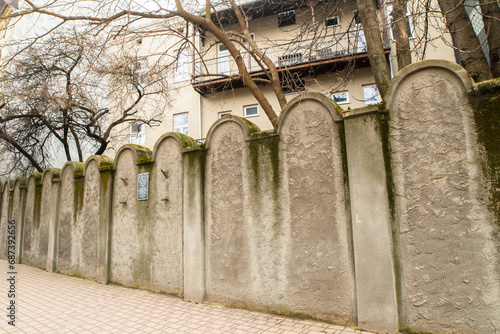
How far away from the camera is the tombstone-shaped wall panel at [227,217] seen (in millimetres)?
4871

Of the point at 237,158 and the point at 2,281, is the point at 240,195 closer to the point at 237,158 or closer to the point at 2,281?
the point at 237,158

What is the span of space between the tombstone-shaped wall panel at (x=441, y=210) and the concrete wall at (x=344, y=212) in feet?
0.04

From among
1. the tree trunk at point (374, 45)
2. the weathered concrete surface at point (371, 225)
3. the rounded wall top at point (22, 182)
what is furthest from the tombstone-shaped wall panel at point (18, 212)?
the tree trunk at point (374, 45)

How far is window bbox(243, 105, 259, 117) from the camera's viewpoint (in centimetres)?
1462

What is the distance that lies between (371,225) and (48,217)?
8939 millimetres

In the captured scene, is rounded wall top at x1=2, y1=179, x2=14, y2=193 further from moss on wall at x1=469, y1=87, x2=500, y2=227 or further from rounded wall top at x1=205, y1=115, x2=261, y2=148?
moss on wall at x1=469, y1=87, x2=500, y2=227

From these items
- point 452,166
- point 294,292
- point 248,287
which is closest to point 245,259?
point 248,287

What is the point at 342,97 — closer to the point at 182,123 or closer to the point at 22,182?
the point at 182,123

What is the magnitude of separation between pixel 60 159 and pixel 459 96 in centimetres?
1930

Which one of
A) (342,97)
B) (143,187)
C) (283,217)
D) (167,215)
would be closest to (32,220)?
(143,187)

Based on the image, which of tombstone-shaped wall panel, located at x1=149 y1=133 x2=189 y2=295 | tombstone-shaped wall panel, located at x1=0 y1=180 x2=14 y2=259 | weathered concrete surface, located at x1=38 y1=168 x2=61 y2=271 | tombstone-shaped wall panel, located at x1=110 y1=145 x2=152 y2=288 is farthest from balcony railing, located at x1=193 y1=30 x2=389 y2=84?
tombstone-shaped wall panel, located at x1=0 y1=180 x2=14 y2=259

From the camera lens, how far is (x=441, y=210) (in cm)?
352

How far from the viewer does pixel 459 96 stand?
3539 millimetres

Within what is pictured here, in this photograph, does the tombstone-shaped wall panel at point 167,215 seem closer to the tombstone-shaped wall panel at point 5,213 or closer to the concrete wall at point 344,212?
the concrete wall at point 344,212
